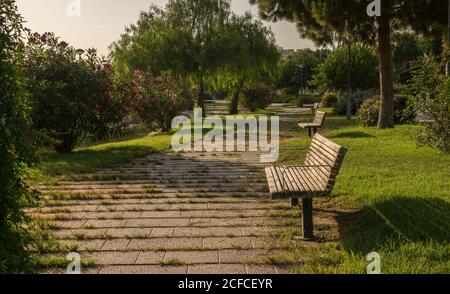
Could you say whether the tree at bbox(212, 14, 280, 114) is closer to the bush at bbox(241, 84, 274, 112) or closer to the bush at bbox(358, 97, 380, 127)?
the bush at bbox(241, 84, 274, 112)

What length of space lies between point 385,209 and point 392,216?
13.1 inches

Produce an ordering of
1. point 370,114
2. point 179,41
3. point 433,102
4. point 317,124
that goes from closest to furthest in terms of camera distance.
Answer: point 433,102 < point 317,124 < point 370,114 < point 179,41

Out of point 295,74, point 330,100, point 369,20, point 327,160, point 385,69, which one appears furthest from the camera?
point 295,74

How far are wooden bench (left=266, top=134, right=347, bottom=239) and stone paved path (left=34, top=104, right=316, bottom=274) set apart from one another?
0.52 meters

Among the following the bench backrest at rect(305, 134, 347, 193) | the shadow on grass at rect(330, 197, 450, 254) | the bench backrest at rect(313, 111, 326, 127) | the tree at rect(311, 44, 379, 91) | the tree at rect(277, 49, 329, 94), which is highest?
the tree at rect(277, 49, 329, 94)

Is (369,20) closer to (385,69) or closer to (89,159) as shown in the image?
(385,69)

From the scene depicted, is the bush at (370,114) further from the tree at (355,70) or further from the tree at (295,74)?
the tree at (295,74)

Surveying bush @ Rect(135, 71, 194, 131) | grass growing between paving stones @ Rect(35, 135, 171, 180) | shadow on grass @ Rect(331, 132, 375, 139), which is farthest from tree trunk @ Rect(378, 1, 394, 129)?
grass growing between paving stones @ Rect(35, 135, 171, 180)

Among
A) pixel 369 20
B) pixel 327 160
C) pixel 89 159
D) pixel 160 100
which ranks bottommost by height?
pixel 89 159

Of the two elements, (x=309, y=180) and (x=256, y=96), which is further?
(x=256, y=96)

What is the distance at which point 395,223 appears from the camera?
5469 mm

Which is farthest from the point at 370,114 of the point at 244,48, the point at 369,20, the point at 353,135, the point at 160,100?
the point at 244,48

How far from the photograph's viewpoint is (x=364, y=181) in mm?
8055

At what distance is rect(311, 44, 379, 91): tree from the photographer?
126ft
